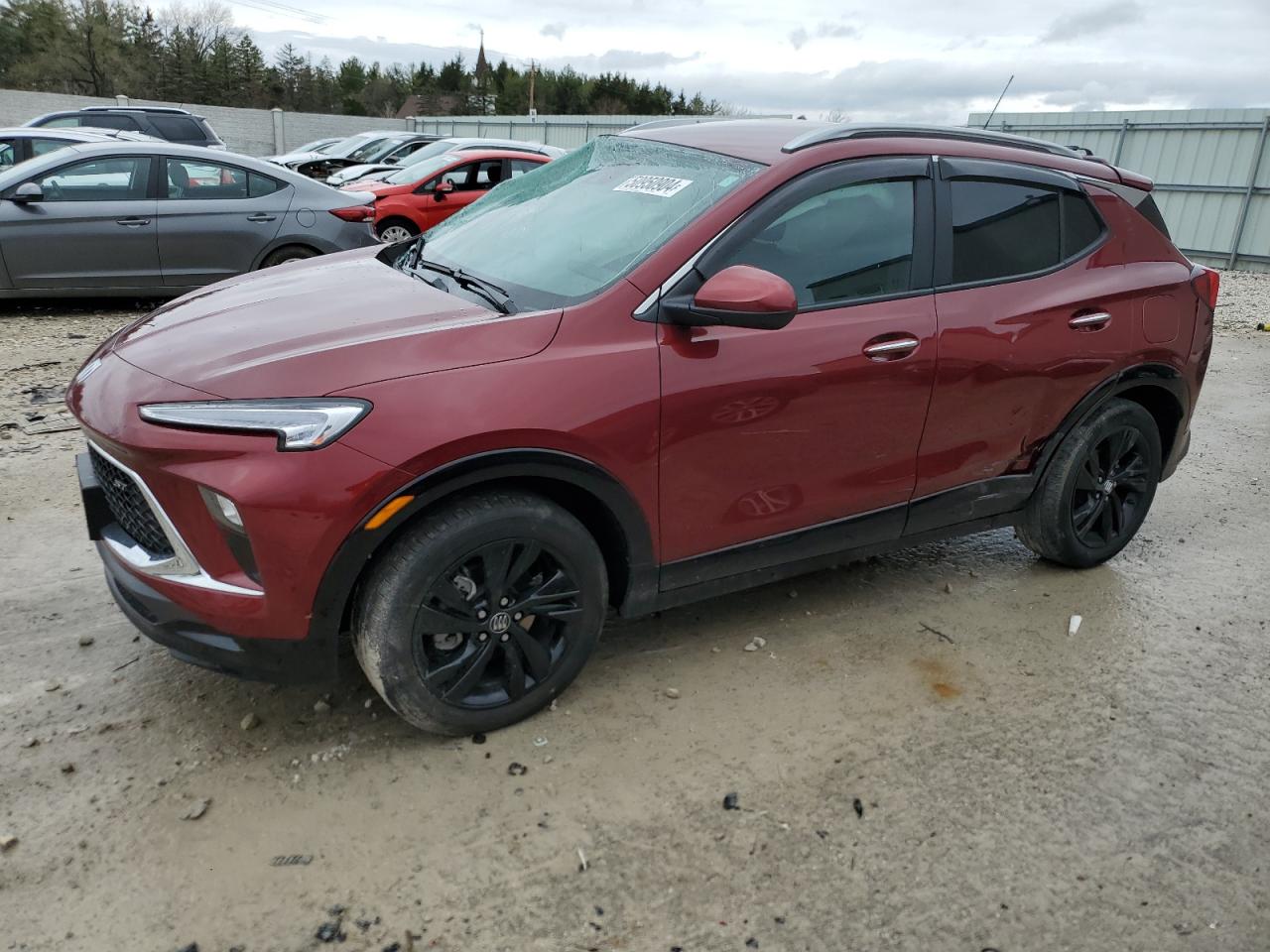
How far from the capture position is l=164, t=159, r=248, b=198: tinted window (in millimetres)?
8164

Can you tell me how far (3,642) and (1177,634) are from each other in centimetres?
439

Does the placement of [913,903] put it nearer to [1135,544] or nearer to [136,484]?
[136,484]

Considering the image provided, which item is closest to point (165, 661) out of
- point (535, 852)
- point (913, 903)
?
point (535, 852)

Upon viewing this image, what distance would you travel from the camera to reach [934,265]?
338 cm

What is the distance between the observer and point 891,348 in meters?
3.24

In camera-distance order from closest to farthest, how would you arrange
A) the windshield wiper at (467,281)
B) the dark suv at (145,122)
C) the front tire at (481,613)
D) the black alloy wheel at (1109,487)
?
the front tire at (481,613) → the windshield wiper at (467,281) → the black alloy wheel at (1109,487) → the dark suv at (145,122)

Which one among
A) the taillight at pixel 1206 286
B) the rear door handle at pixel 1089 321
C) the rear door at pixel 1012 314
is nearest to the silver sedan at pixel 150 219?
the rear door at pixel 1012 314

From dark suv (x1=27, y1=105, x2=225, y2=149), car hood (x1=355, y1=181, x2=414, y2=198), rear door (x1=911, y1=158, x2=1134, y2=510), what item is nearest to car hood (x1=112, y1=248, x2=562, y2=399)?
rear door (x1=911, y1=158, x2=1134, y2=510)

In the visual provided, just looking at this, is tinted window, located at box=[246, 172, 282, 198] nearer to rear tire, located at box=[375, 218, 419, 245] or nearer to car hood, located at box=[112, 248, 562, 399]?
rear tire, located at box=[375, 218, 419, 245]

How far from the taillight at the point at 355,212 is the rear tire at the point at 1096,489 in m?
6.73

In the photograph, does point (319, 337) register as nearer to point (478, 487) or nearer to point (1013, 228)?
point (478, 487)

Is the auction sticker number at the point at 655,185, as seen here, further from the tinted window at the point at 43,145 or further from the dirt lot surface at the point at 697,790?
the tinted window at the point at 43,145

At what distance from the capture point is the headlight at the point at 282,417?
240 cm

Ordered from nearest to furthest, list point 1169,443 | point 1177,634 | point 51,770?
point 51,770 → point 1177,634 → point 1169,443
